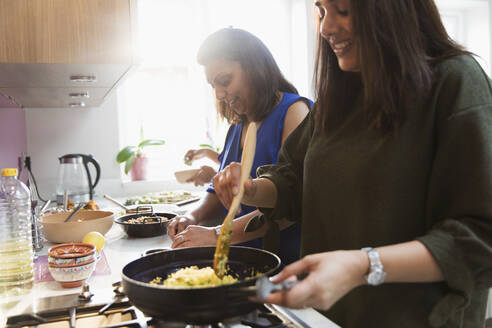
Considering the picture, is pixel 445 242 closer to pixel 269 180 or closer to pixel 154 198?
pixel 269 180

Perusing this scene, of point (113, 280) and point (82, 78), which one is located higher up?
point (82, 78)

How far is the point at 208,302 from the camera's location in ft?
2.00

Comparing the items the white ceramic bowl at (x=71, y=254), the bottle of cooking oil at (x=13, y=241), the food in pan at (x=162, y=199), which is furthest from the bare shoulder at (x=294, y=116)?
the food in pan at (x=162, y=199)

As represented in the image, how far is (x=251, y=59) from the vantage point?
5.14ft

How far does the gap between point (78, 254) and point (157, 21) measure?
2539mm

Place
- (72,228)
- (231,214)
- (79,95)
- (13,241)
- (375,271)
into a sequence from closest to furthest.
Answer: (375,271), (231,214), (13,241), (72,228), (79,95)

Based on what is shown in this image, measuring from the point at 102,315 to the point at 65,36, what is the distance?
3.00ft

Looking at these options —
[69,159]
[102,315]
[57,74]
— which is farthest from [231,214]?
[69,159]

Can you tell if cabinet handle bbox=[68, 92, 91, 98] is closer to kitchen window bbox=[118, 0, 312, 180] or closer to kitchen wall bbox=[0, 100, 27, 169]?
kitchen wall bbox=[0, 100, 27, 169]

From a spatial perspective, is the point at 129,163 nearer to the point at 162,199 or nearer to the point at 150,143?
the point at 150,143

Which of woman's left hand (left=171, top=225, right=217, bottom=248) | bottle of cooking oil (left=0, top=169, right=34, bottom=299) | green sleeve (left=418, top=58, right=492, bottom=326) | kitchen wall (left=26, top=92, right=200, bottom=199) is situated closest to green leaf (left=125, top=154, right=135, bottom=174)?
kitchen wall (left=26, top=92, right=200, bottom=199)

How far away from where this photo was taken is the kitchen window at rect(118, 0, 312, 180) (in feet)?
10.7

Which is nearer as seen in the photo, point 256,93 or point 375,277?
point 375,277

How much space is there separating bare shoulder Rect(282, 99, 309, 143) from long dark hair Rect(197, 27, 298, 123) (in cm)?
8
